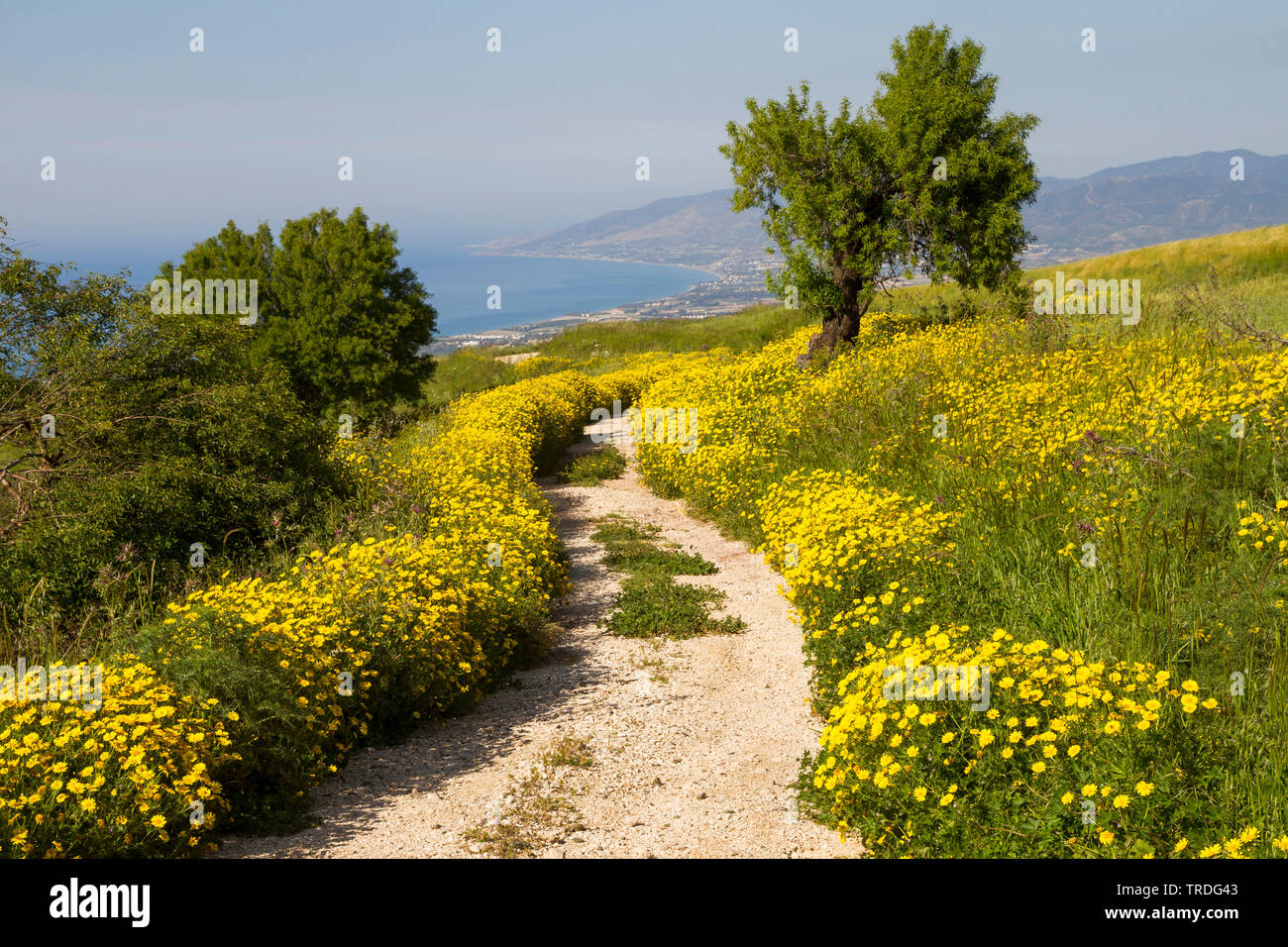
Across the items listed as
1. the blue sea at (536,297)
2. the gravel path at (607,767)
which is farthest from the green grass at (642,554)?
the blue sea at (536,297)

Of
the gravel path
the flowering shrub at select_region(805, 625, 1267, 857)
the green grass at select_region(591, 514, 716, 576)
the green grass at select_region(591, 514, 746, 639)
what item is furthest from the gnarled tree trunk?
the flowering shrub at select_region(805, 625, 1267, 857)

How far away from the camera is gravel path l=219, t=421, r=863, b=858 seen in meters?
4.59

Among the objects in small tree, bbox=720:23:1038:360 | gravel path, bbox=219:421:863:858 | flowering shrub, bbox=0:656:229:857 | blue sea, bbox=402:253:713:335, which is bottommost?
gravel path, bbox=219:421:863:858

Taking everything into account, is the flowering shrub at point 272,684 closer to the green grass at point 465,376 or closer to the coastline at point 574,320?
the green grass at point 465,376

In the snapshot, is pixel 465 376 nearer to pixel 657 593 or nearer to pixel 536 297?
pixel 657 593

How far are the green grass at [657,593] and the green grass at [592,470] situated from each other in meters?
4.51

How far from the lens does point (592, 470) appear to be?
1714 cm

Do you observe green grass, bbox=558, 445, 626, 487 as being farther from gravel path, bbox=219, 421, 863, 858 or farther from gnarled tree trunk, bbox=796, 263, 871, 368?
gravel path, bbox=219, 421, 863, 858

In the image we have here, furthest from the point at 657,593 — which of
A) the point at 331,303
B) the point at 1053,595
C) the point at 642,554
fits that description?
the point at 331,303

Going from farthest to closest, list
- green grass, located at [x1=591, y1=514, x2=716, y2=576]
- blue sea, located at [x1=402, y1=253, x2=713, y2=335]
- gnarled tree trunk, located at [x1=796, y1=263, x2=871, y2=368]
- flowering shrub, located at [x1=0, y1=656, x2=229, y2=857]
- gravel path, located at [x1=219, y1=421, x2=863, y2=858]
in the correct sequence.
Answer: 1. blue sea, located at [x1=402, y1=253, x2=713, y2=335]
2. gnarled tree trunk, located at [x1=796, y1=263, x2=871, y2=368]
3. green grass, located at [x1=591, y1=514, x2=716, y2=576]
4. gravel path, located at [x1=219, y1=421, x2=863, y2=858]
5. flowering shrub, located at [x1=0, y1=656, x2=229, y2=857]

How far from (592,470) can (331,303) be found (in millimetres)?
9256

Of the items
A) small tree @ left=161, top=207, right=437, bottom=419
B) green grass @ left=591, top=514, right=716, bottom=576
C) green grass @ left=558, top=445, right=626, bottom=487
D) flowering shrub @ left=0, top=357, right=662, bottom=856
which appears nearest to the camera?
flowering shrub @ left=0, top=357, right=662, bottom=856

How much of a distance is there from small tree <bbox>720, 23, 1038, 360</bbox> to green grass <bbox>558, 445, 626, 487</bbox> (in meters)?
5.38

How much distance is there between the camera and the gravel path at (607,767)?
459 cm
